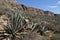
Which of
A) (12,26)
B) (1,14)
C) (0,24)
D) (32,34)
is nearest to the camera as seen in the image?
(12,26)

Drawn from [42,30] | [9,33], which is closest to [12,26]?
[9,33]

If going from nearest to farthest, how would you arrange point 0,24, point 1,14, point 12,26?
point 12,26, point 0,24, point 1,14

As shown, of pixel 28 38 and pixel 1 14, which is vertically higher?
pixel 1 14

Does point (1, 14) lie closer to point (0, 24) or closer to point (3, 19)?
point (3, 19)

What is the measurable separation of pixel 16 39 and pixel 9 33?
0.86 metres

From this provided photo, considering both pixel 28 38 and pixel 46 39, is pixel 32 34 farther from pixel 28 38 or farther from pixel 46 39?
pixel 46 39

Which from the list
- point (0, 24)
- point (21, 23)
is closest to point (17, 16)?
point (21, 23)

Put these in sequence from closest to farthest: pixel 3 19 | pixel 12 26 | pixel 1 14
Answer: pixel 12 26 → pixel 3 19 → pixel 1 14

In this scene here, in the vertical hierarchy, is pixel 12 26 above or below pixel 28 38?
above

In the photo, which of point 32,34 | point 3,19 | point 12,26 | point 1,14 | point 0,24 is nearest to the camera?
point 12,26

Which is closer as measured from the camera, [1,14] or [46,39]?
[46,39]

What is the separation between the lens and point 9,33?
18.5 metres

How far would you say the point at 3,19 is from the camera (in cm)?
2483

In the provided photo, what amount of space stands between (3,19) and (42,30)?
5.23m
